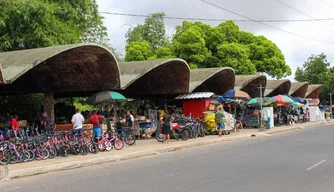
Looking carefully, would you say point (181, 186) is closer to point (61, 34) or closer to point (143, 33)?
point (61, 34)

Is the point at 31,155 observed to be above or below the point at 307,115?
above

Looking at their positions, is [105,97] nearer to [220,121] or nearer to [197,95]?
[220,121]

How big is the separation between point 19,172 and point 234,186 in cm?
632


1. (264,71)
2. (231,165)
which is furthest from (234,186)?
(264,71)

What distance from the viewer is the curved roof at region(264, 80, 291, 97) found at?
41.3 m

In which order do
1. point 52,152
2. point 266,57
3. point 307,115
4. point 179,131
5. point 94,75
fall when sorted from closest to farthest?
point 52,152
point 94,75
point 179,131
point 307,115
point 266,57

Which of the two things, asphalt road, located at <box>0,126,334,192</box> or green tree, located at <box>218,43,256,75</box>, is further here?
green tree, located at <box>218,43,256,75</box>

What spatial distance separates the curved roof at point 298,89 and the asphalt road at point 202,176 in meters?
33.6

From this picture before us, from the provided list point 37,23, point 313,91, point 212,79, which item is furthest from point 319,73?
point 37,23

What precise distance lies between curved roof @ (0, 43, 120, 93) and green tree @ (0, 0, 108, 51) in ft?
12.0

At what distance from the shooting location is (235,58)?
4409 cm

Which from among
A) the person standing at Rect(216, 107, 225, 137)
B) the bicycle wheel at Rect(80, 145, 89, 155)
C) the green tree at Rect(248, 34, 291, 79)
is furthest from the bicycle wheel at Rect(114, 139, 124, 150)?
the green tree at Rect(248, 34, 291, 79)

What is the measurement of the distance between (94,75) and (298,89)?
106 ft

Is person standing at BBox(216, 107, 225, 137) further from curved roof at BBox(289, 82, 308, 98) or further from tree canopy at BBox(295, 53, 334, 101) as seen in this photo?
tree canopy at BBox(295, 53, 334, 101)
